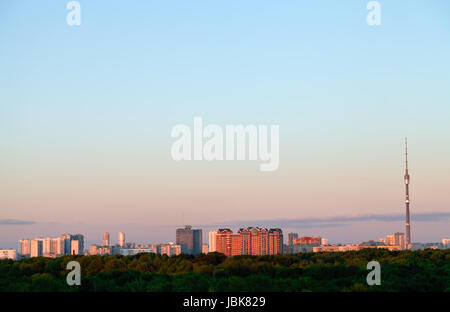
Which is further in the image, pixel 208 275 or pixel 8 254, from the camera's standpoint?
pixel 8 254

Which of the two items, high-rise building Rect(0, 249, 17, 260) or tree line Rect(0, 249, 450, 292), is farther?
high-rise building Rect(0, 249, 17, 260)

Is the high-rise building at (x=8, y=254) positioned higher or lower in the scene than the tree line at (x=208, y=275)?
lower

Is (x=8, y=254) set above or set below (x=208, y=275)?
below

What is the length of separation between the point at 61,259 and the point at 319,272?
2535 centimetres

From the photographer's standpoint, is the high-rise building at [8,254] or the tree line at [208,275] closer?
the tree line at [208,275]

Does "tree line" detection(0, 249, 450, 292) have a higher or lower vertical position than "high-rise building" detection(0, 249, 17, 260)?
higher
